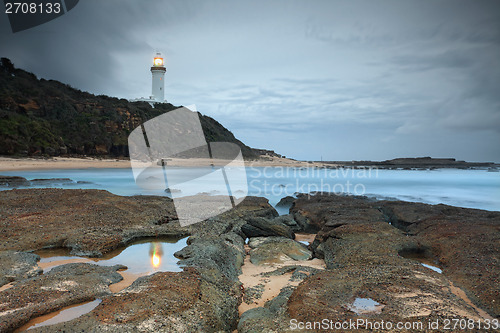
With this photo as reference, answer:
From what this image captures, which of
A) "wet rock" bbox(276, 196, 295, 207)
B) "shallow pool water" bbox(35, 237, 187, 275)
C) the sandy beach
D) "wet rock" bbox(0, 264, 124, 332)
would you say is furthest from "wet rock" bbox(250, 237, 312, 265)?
the sandy beach

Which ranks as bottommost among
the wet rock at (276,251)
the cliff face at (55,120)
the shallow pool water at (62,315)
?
the wet rock at (276,251)

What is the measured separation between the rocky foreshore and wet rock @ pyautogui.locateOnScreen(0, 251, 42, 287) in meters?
0.01

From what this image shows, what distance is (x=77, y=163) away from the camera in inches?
1170

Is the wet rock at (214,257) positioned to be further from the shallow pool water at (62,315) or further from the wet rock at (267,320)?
the shallow pool water at (62,315)

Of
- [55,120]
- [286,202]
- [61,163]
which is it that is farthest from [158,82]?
[286,202]

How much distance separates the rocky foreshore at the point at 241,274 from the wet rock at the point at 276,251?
27mm

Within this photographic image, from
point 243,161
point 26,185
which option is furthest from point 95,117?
point 243,161

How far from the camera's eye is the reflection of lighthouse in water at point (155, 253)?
17.7 feet

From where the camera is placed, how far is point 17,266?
4539 millimetres

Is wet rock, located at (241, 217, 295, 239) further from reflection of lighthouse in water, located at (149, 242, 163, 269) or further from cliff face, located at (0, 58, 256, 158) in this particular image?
cliff face, located at (0, 58, 256, 158)

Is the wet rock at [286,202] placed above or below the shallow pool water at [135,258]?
below

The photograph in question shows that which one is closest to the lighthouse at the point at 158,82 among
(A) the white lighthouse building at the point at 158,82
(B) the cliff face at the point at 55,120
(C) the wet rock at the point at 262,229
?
(A) the white lighthouse building at the point at 158,82

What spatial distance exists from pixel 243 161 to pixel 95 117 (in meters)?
29.7

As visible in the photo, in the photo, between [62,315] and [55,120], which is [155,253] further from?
[55,120]
